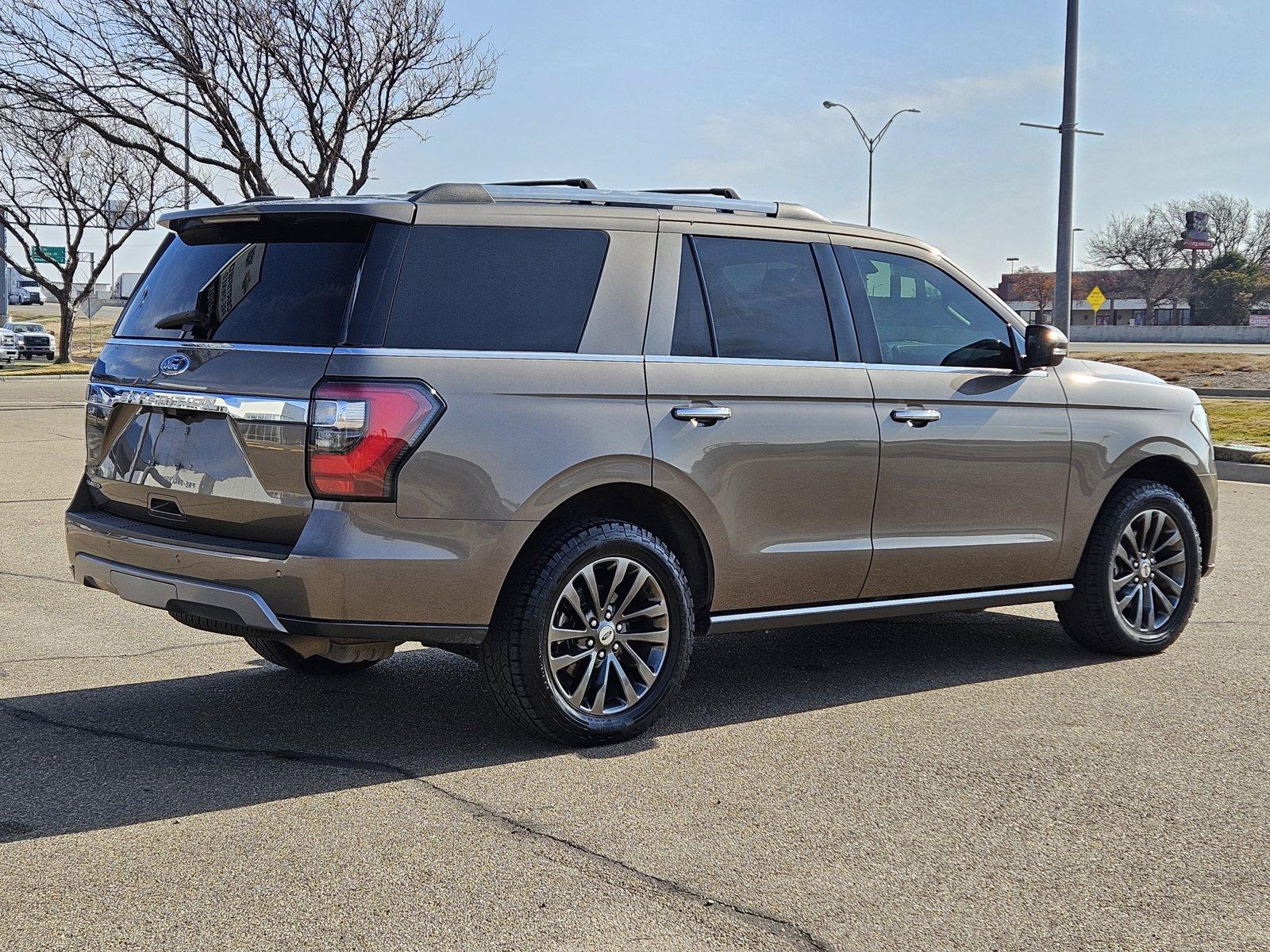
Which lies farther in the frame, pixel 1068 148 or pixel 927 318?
pixel 1068 148

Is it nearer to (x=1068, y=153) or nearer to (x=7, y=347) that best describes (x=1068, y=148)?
(x=1068, y=153)

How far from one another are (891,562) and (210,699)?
2.78 meters

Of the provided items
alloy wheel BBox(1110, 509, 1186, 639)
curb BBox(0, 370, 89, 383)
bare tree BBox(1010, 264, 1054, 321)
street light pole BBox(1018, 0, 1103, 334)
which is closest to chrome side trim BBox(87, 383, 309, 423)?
alloy wheel BBox(1110, 509, 1186, 639)

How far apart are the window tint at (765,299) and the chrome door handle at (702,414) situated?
25 cm

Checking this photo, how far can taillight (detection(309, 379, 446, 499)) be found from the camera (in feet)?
14.8

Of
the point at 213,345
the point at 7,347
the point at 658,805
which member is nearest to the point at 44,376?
the point at 7,347

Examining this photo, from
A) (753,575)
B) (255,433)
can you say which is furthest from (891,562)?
(255,433)

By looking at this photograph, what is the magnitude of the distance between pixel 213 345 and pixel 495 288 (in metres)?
0.99

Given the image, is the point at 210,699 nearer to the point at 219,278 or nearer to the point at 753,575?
the point at 219,278

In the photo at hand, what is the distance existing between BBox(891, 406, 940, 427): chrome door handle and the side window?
0.22 meters

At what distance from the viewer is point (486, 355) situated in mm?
4793

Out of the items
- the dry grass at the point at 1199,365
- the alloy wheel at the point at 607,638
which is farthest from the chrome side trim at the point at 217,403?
the dry grass at the point at 1199,365

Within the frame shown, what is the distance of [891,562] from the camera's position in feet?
19.1

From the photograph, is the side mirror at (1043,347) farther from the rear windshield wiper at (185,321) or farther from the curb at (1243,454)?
the curb at (1243,454)
